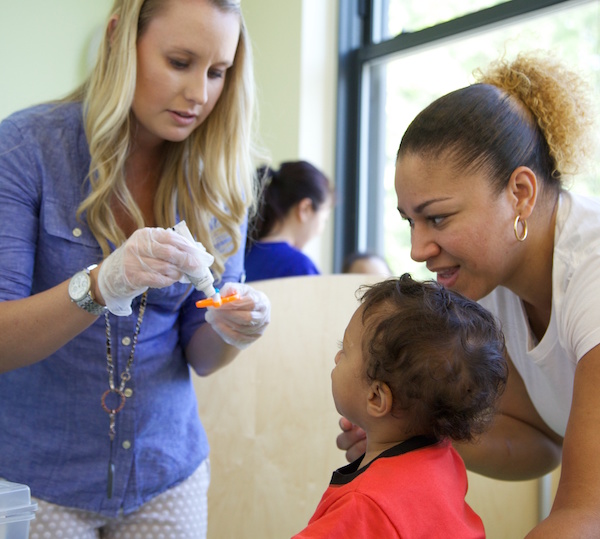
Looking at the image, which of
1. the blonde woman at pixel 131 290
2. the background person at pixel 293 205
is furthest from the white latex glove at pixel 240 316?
the background person at pixel 293 205

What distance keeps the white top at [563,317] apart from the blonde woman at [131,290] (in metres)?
0.45

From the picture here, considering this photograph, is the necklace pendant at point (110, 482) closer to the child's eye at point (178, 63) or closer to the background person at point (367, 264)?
the child's eye at point (178, 63)

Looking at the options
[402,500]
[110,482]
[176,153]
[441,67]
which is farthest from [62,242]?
[441,67]

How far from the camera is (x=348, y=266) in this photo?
3.03 meters

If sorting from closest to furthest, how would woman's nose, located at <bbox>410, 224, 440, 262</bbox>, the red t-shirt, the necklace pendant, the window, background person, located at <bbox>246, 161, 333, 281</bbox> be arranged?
the red t-shirt
woman's nose, located at <bbox>410, 224, 440, 262</bbox>
the necklace pendant
background person, located at <bbox>246, 161, 333, 281</bbox>
the window

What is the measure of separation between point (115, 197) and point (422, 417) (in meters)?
0.69

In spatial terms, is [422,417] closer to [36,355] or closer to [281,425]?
[36,355]

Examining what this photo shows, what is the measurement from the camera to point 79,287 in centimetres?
109

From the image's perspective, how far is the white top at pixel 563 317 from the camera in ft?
3.33

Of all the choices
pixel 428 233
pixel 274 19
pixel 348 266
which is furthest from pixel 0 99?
pixel 428 233

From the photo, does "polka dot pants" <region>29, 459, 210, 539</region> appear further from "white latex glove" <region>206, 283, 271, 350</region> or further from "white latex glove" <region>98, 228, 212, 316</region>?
"white latex glove" <region>98, 228, 212, 316</region>

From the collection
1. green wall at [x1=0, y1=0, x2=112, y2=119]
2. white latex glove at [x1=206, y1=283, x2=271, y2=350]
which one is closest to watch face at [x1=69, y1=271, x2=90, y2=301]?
white latex glove at [x1=206, y1=283, x2=271, y2=350]

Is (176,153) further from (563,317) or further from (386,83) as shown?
(386,83)

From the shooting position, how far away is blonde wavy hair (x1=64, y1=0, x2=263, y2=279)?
4.12 ft
